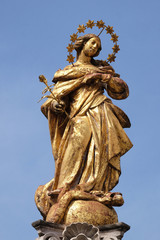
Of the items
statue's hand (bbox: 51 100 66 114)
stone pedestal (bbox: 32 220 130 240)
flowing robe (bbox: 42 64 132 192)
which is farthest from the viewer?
statue's hand (bbox: 51 100 66 114)

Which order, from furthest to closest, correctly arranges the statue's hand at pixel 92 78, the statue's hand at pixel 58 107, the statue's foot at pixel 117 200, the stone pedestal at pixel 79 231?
the statue's hand at pixel 92 78 → the statue's hand at pixel 58 107 → the statue's foot at pixel 117 200 → the stone pedestal at pixel 79 231

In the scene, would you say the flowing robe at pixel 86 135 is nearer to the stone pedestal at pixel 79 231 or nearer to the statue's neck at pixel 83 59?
the statue's neck at pixel 83 59

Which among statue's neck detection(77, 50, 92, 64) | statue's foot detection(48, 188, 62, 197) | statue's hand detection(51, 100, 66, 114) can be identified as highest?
statue's neck detection(77, 50, 92, 64)

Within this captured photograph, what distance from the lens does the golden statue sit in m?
11.1

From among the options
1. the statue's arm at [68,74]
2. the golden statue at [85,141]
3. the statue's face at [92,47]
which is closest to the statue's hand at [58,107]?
the golden statue at [85,141]

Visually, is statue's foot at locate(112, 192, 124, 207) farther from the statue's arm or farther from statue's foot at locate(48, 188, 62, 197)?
the statue's arm

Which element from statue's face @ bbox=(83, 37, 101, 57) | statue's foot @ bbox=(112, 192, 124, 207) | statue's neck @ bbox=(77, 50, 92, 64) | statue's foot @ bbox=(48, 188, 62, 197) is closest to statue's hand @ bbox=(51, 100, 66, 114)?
statue's neck @ bbox=(77, 50, 92, 64)

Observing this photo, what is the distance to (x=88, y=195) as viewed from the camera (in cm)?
1118

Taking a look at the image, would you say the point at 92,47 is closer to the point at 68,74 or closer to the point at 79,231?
the point at 68,74

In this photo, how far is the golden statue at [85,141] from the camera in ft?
36.5

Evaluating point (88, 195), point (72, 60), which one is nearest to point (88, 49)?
point (72, 60)

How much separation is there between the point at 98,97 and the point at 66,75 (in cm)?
76

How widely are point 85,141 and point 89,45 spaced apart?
2.20 meters

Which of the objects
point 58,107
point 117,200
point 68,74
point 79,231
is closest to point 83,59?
point 68,74
